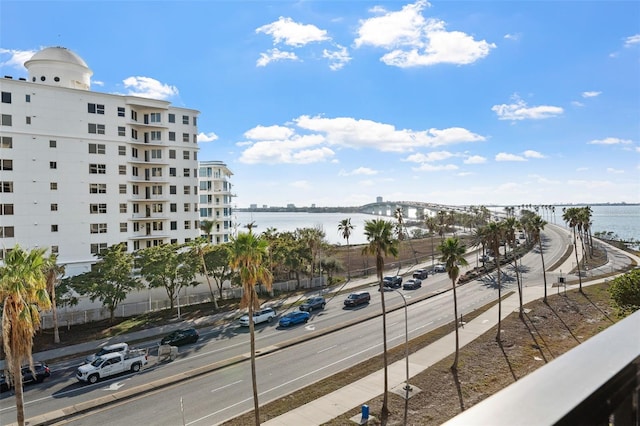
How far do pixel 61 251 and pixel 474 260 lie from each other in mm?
78357

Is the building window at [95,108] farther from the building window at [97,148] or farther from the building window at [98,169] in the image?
the building window at [98,169]

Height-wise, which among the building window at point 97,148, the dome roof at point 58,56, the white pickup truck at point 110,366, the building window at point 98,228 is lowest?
the white pickup truck at point 110,366

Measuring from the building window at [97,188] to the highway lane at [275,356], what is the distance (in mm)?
Result: 26528

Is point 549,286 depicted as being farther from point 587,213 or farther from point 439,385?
point 439,385

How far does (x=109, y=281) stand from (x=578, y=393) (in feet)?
159

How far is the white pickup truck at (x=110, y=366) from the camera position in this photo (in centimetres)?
2948

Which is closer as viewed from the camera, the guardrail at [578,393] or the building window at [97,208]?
the guardrail at [578,393]

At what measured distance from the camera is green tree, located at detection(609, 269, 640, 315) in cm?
3459

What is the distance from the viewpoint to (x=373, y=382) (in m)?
28.4

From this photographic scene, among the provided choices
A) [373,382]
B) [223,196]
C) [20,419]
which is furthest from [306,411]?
[223,196]

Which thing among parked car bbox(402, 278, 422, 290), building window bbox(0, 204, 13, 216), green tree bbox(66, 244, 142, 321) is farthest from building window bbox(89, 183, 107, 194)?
parked car bbox(402, 278, 422, 290)

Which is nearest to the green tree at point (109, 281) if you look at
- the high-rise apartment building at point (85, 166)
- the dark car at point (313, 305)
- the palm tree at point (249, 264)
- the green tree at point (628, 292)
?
the high-rise apartment building at point (85, 166)

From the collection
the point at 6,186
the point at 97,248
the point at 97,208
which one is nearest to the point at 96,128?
the point at 97,208

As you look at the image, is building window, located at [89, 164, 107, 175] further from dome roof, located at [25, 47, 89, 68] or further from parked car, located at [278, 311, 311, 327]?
parked car, located at [278, 311, 311, 327]
